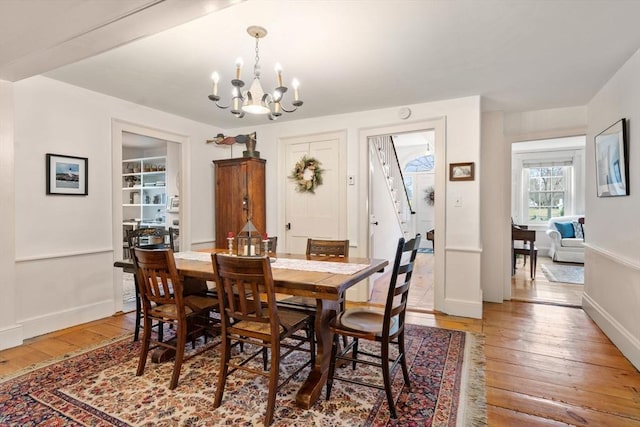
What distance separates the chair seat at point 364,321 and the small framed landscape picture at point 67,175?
2981 mm

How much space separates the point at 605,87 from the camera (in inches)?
125

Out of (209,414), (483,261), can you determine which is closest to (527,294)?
(483,261)

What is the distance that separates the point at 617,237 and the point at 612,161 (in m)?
0.67

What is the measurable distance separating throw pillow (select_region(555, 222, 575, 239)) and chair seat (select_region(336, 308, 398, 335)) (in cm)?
627

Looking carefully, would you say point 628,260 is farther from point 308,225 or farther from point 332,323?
point 308,225

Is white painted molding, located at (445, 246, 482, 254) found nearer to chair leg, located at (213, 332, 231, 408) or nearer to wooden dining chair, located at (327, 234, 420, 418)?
wooden dining chair, located at (327, 234, 420, 418)

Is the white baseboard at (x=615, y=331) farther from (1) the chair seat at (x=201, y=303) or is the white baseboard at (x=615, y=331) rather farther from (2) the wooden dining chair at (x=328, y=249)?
(1) the chair seat at (x=201, y=303)

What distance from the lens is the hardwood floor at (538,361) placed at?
1.89 metres

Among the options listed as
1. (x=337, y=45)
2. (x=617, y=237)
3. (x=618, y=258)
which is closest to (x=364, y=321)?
(x=337, y=45)

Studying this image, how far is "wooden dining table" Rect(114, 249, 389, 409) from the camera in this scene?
1.81 meters

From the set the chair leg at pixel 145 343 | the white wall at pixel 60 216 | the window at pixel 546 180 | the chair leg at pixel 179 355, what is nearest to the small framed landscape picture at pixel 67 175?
the white wall at pixel 60 216

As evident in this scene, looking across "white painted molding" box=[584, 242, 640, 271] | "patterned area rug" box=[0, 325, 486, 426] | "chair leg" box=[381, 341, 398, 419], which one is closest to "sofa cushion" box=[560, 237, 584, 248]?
"white painted molding" box=[584, 242, 640, 271]

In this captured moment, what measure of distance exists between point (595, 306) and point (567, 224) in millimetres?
3992

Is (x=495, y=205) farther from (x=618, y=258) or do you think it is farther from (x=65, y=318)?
(x=65, y=318)
